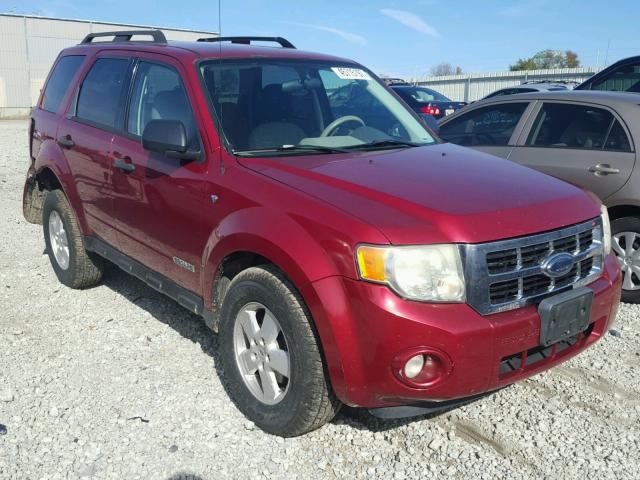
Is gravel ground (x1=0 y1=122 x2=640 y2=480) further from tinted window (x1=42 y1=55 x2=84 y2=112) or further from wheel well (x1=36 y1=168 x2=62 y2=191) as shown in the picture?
tinted window (x1=42 y1=55 x2=84 y2=112)

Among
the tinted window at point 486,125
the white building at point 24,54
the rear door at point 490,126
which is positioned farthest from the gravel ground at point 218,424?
the white building at point 24,54

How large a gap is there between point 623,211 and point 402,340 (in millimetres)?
3239

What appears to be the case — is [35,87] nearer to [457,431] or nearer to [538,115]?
[538,115]

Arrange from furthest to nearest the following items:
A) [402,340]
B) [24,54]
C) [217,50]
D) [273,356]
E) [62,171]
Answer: [24,54] < [62,171] < [217,50] < [273,356] < [402,340]

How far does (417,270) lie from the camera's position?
2627 millimetres

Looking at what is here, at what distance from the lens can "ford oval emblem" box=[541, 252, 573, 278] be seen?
112 inches

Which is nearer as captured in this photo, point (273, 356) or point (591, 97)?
→ point (273, 356)

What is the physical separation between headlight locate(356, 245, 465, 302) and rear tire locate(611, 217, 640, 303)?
2.90m

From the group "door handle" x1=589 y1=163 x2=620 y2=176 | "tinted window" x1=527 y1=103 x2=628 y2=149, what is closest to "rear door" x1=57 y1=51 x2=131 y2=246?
"tinted window" x1=527 y1=103 x2=628 y2=149

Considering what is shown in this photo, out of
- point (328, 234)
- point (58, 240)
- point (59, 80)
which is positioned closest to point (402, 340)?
point (328, 234)

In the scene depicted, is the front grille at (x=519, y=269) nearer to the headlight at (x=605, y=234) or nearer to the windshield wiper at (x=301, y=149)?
the headlight at (x=605, y=234)

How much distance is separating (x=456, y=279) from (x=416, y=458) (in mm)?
971

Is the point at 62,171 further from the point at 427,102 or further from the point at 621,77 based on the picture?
the point at 427,102

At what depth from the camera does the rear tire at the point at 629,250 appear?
4.90 metres
